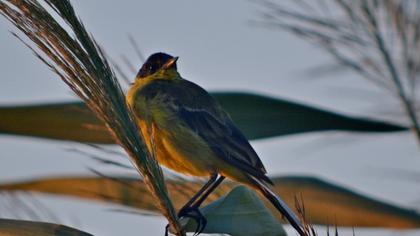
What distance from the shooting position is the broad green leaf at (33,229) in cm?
205

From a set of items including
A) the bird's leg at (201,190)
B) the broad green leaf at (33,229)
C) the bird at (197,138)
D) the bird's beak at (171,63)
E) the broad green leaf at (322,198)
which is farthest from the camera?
the bird's beak at (171,63)

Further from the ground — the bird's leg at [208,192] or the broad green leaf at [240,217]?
the broad green leaf at [240,217]

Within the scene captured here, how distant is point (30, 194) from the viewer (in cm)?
319

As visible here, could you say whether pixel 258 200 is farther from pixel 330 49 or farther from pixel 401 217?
pixel 330 49

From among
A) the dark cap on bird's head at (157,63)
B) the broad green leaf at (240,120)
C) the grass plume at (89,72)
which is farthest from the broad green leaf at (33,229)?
the dark cap on bird's head at (157,63)

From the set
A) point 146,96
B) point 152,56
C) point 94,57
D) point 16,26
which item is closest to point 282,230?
point 94,57

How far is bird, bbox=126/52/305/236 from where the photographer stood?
3.19m

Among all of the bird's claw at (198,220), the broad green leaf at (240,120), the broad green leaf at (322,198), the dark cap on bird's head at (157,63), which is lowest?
the broad green leaf at (322,198)

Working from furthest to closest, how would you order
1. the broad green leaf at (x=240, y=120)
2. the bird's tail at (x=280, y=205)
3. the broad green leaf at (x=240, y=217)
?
1. the broad green leaf at (x=240, y=120)
2. the bird's tail at (x=280, y=205)
3. the broad green leaf at (x=240, y=217)

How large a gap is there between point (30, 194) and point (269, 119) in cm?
71

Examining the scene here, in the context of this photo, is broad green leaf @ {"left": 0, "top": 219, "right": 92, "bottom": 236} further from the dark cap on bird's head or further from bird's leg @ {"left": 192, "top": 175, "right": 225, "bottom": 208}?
the dark cap on bird's head

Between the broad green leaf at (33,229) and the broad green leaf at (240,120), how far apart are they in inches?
34.4

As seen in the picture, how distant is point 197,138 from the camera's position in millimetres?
3293

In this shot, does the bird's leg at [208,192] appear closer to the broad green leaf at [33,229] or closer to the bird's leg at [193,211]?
the bird's leg at [193,211]
